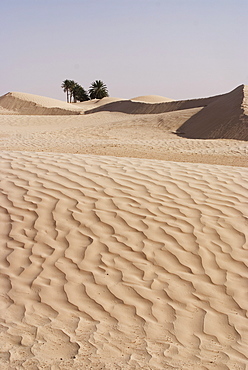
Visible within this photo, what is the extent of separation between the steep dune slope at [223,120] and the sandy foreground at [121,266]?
1296cm

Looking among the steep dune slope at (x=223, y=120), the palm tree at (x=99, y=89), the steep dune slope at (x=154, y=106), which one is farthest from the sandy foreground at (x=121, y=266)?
the palm tree at (x=99, y=89)

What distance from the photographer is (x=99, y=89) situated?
69.2 meters

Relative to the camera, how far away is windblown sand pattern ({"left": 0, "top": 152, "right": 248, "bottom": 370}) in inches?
130

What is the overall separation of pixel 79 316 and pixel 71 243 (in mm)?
1086

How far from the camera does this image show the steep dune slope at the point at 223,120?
19.7m

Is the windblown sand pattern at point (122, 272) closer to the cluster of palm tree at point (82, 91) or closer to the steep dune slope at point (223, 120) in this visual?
the steep dune slope at point (223, 120)

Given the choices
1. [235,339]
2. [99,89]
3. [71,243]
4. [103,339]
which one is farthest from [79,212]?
[99,89]

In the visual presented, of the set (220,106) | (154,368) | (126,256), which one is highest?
(220,106)

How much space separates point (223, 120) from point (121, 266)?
59.6 feet

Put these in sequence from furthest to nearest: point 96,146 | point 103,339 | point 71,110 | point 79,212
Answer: point 71,110 < point 96,146 < point 79,212 < point 103,339

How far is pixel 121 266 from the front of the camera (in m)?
4.30

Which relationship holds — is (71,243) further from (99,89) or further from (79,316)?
(99,89)

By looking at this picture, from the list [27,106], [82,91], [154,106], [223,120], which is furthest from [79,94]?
[223,120]

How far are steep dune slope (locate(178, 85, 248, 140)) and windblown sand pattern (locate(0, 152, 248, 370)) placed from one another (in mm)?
13983
